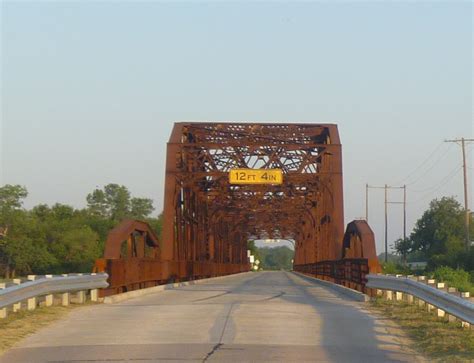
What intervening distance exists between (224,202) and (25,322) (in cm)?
4850

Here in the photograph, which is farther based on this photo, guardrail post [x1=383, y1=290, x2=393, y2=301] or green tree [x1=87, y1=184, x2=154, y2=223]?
green tree [x1=87, y1=184, x2=154, y2=223]

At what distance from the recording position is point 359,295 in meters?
22.4

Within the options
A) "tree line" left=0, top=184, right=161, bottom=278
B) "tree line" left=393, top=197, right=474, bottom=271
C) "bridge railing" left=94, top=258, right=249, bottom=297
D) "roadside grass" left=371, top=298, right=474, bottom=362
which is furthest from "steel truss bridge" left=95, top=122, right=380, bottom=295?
"tree line" left=393, top=197, right=474, bottom=271

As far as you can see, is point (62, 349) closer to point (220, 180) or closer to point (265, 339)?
point (265, 339)

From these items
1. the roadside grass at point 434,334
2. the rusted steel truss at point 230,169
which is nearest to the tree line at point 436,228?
the rusted steel truss at point 230,169

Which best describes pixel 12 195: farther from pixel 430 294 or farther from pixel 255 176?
pixel 430 294

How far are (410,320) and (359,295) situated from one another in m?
7.22

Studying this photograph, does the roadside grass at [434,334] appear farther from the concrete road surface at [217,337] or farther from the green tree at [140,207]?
the green tree at [140,207]

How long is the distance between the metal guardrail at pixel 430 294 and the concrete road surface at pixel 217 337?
756mm

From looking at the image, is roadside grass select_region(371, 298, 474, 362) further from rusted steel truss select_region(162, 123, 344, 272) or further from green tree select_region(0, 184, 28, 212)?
green tree select_region(0, 184, 28, 212)

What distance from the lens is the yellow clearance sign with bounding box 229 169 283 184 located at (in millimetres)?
41281

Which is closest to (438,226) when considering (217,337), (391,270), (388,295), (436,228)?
(436,228)

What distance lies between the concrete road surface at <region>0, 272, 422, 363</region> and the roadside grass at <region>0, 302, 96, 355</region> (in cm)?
19

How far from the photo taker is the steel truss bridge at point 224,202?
2623cm
